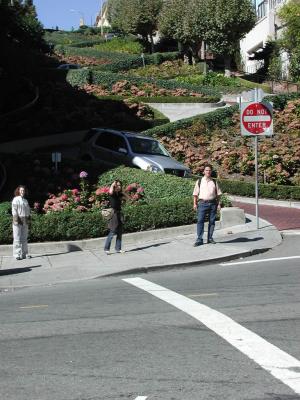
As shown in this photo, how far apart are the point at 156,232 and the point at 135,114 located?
21.5 metres

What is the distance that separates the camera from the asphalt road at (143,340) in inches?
229

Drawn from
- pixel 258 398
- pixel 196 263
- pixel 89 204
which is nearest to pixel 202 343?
pixel 258 398

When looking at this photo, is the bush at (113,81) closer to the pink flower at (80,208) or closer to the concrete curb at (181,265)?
the pink flower at (80,208)

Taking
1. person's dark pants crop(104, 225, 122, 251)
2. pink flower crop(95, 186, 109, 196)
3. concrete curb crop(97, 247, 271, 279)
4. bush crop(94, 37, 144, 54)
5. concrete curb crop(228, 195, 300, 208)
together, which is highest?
A: bush crop(94, 37, 144, 54)

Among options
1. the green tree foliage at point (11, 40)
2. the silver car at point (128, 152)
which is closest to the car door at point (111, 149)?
the silver car at point (128, 152)

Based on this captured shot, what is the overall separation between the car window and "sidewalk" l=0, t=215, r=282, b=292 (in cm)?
Result: 707

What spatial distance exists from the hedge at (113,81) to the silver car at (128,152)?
70.0ft

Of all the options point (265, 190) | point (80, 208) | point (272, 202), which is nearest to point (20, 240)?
point (80, 208)

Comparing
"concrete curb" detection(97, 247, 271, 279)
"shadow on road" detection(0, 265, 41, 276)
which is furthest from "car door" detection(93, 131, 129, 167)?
"shadow on road" detection(0, 265, 41, 276)

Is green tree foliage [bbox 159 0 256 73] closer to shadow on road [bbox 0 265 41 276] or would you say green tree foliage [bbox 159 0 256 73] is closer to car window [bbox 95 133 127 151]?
car window [bbox 95 133 127 151]

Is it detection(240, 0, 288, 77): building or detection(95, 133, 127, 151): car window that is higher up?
detection(240, 0, 288, 77): building

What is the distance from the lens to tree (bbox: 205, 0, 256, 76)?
55344 millimetres

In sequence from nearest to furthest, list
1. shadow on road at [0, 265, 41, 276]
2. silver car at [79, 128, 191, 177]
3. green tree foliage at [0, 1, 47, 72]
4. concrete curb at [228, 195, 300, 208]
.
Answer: shadow on road at [0, 265, 41, 276] → concrete curb at [228, 195, 300, 208] → silver car at [79, 128, 191, 177] → green tree foliage at [0, 1, 47, 72]

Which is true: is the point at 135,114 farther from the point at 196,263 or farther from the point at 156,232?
the point at 196,263
